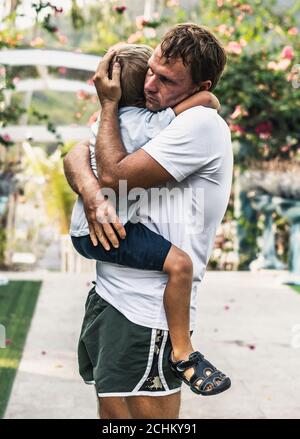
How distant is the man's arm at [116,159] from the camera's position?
2.34 meters

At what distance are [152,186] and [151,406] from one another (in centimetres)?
58

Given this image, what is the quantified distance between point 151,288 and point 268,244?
8201 mm

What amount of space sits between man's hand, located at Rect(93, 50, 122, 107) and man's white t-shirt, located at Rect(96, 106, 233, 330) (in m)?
0.16

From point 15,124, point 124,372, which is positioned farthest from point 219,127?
point 15,124

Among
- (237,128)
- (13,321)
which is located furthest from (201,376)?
(237,128)

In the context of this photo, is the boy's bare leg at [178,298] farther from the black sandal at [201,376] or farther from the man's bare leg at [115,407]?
the man's bare leg at [115,407]

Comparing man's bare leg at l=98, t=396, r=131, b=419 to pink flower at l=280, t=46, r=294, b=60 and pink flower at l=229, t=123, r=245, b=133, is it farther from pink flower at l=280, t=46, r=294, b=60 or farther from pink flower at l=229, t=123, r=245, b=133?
pink flower at l=280, t=46, r=294, b=60

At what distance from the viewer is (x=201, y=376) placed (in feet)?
7.87

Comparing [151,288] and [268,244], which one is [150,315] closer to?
[151,288]

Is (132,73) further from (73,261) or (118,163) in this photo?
(73,261)

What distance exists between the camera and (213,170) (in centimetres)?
242

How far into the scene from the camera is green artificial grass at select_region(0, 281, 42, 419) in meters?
5.24

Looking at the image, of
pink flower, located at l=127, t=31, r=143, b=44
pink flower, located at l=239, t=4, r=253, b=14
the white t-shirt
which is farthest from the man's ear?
pink flower, located at l=239, t=4, r=253, b=14

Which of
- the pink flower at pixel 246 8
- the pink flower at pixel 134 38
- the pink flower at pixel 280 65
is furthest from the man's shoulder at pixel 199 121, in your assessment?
the pink flower at pixel 246 8
